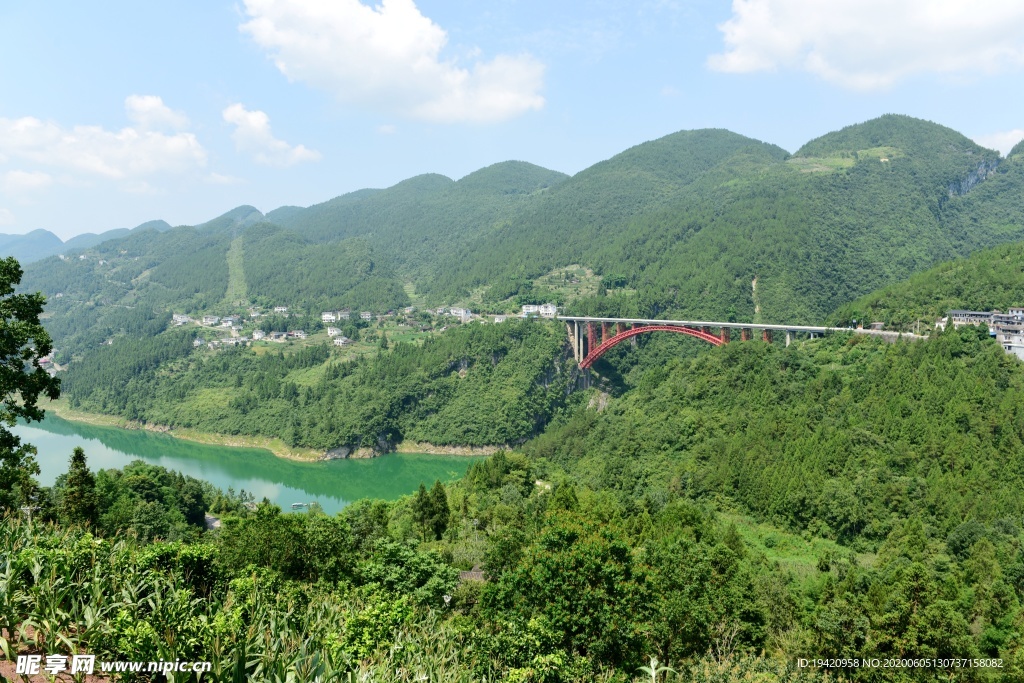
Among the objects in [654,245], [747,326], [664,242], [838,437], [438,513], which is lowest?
[438,513]

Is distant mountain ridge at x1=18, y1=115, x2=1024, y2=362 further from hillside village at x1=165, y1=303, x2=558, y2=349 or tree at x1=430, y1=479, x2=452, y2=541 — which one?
tree at x1=430, y1=479, x2=452, y2=541

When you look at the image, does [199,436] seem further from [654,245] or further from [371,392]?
[654,245]

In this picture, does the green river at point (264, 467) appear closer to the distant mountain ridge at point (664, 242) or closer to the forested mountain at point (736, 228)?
the distant mountain ridge at point (664, 242)

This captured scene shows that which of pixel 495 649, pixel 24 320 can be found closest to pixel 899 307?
pixel 495 649

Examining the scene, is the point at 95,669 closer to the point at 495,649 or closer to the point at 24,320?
the point at 495,649

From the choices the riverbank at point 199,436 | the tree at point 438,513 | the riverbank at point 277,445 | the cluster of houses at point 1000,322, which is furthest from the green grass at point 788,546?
the riverbank at point 199,436

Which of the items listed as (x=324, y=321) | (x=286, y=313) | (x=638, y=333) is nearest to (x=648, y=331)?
(x=638, y=333)
